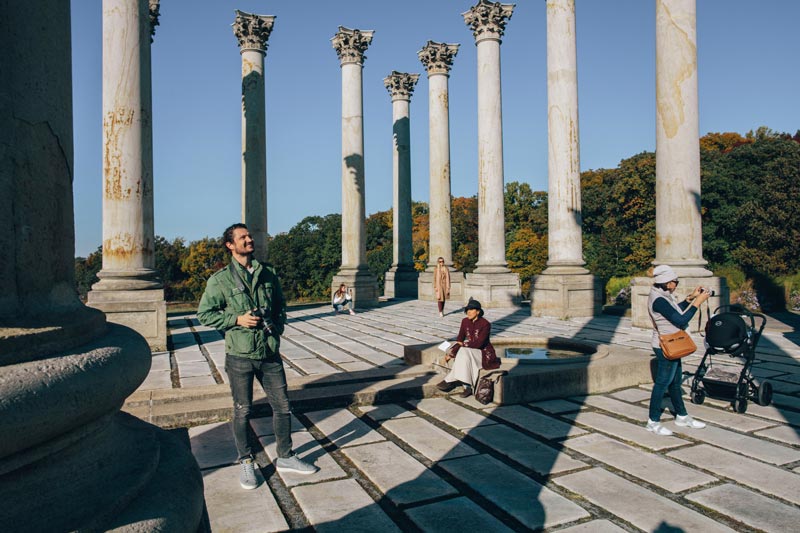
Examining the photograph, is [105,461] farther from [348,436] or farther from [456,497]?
[348,436]

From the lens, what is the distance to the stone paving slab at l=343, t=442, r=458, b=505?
712 centimetres

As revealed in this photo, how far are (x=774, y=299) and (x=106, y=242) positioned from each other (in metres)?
33.6

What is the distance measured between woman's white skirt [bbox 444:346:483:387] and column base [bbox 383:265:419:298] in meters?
33.1

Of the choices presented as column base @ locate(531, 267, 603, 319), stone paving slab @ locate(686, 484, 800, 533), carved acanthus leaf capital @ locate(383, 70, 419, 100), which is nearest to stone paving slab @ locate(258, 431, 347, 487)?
stone paving slab @ locate(686, 484, 800, 533)

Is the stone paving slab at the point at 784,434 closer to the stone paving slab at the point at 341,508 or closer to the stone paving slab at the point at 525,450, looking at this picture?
the stone paving slab at the point at 525,450

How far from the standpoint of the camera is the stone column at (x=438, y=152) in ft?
139

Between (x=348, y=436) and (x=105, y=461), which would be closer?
(x=105, y=461)

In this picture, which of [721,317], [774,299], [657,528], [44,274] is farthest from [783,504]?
[774,299]

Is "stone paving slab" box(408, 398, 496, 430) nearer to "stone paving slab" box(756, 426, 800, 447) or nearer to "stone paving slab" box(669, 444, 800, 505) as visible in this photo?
"stone paving slab" box(669, 444, 800, 505)

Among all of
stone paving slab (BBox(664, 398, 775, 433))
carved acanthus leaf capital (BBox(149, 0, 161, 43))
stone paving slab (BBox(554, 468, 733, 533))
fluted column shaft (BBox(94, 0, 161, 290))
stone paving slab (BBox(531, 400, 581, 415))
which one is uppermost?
carved acanthus leaf capital (BBox(149, 0, 161, 43))

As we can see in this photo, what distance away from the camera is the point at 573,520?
6.35 metres

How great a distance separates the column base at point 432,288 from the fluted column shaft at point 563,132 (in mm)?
12249

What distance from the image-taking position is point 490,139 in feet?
116

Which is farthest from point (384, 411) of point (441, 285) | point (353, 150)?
point (353, 150)
